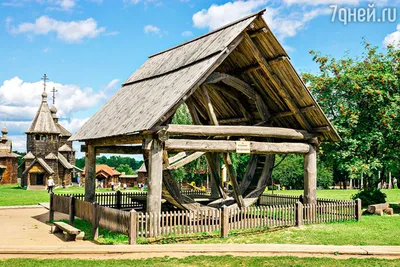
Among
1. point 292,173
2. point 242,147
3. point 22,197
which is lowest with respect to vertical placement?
point 22,197

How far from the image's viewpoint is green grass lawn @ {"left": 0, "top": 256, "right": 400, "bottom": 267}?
35.6 feet

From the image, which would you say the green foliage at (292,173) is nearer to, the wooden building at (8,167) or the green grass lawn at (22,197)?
the green grass lawn at (22,197)

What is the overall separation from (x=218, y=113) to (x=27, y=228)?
10.3 metres

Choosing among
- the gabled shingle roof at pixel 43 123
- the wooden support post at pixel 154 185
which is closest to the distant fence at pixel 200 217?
the wooden support post at pixel 154 185

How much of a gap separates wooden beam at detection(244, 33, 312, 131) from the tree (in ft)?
15.8

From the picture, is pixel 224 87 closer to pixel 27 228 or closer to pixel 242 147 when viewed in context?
pixel 242 147

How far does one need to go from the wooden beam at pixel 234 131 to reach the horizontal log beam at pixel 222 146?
0.32 metres

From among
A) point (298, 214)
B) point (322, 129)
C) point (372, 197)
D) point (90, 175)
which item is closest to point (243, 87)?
point (322, 129)

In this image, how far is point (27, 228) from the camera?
18.2 metres

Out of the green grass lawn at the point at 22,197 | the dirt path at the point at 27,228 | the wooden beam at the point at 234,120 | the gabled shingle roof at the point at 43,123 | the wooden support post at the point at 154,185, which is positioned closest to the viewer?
the wooden support post at the point at 154,185

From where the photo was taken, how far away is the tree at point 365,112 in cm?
2228

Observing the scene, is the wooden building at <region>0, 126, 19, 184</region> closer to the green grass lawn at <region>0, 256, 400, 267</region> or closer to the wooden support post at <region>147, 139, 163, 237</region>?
the wooden support post at <region>147, 139, 163, 237</region>

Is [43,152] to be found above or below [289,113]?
below

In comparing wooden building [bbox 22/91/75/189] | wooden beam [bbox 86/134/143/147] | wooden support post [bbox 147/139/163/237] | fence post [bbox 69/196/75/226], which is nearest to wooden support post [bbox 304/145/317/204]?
wooden support post [bbox 147/139/163/237]
